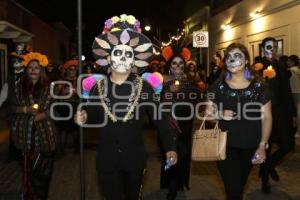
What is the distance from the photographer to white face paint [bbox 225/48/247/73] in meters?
5.44

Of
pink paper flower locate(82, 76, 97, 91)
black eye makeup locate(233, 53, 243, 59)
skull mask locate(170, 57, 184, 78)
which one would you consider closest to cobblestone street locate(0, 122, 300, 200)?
skull mask locate(170, 57, 184, 78)

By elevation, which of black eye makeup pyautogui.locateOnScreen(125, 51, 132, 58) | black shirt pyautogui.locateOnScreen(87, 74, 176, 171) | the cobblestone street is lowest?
the cobblestone street

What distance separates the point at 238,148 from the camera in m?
5.30

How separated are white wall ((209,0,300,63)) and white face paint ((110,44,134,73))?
41.0 feet

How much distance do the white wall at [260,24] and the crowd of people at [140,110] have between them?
10.0m

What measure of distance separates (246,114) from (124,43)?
140cm

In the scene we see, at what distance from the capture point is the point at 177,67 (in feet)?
23.8

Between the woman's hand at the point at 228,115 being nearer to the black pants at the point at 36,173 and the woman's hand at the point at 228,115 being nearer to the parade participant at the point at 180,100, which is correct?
the parade participant at the point at 180,100

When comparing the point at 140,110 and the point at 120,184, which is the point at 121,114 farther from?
the point at 120,184

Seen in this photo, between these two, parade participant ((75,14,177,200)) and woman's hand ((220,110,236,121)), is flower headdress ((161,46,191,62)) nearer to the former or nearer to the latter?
woman's hand ((220,110,236,121))

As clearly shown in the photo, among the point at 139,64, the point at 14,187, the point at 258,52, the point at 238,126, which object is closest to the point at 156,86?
the point at 139,64

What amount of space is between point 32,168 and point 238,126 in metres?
2.58

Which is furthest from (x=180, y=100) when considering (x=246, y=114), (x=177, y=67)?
(x=246, y=114)

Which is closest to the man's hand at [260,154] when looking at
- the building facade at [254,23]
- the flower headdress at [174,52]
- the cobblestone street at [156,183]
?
the cobblestone street at [156,183]
